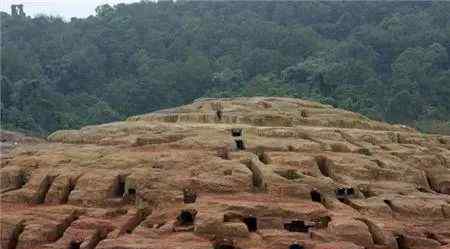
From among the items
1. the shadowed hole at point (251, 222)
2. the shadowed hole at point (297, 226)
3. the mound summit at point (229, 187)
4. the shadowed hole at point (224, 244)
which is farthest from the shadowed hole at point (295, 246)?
the shadowed hole at point (251, 222)

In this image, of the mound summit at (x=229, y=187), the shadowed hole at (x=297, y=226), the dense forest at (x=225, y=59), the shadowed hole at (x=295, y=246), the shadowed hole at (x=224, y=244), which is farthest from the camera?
the dense forest at (x=225, y=59)

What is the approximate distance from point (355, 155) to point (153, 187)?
784 cm

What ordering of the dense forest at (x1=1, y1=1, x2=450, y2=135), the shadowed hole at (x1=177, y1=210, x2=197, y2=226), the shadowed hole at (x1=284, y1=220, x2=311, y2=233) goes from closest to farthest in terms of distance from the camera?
the shadowed hole at (x1=284, y1=220, x2=311, y2=233) < the shadowed hole at (x1=177, y1=210, x2=197, y2=226) < the dense forest at (x1=1, y1=1, x2=450, y2=135)

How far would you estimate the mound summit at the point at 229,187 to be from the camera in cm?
2142

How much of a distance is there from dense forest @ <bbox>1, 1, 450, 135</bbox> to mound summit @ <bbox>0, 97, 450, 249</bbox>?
40.1m

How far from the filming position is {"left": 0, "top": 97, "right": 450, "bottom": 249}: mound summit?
70.3ft

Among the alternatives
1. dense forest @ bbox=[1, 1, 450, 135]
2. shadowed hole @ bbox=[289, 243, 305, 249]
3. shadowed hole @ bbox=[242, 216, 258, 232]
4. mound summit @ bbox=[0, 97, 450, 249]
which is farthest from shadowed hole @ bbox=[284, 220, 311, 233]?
dense forest @ bbox=[1, 1, 450, 135]

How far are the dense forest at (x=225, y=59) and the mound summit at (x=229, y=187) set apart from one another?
4007cm

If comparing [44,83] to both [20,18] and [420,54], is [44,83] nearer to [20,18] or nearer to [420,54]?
[20,18]

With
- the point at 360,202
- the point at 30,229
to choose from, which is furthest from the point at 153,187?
the point at 360,202

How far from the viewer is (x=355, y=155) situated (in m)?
27.6

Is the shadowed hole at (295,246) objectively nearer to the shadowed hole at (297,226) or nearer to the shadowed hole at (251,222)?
the shadowed hole at (297,226)

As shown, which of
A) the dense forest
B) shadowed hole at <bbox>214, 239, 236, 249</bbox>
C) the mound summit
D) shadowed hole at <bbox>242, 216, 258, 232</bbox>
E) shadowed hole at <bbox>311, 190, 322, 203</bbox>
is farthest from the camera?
the dense forest

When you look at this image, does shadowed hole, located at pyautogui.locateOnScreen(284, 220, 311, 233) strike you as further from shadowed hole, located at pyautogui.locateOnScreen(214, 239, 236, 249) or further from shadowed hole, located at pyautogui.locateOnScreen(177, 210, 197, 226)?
shadowed hole, located at pyautogui.locateOnScreen(177, 210, 197, 226)
